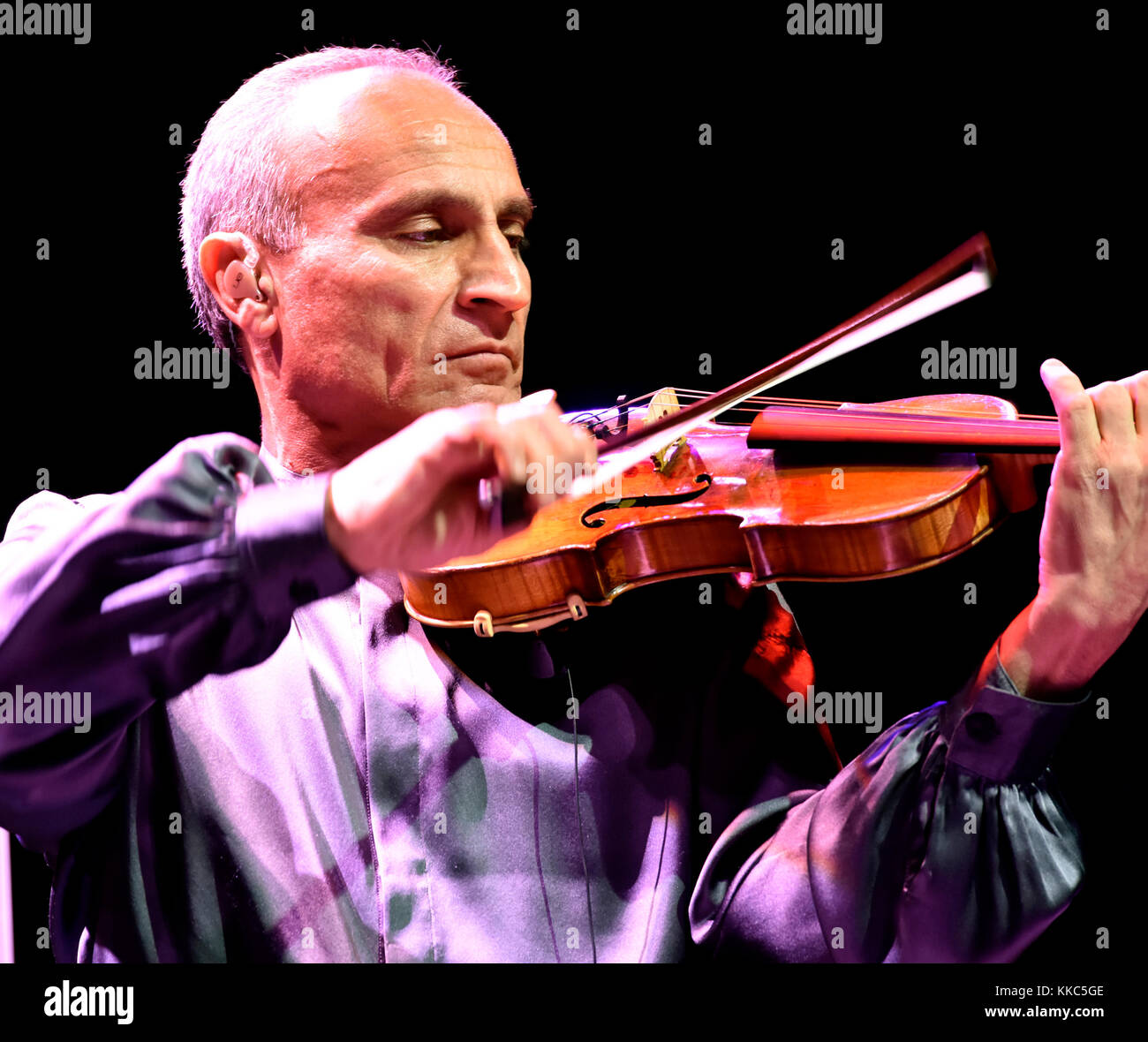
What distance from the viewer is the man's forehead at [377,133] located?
67.1 inches

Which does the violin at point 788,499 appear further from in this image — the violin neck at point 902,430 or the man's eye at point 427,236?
the man's eye at point 427,236

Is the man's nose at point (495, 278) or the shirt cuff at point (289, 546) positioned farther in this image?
the man's nose at point (495, 278)

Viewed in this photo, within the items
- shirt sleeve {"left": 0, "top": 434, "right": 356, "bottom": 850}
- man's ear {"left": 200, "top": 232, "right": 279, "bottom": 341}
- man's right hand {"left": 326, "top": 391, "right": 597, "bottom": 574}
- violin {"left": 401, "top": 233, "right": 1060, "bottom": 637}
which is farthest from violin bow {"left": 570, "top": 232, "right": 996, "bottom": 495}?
man's ear {"left": 200, "top": 232, "right": 279, "bottom": 341}

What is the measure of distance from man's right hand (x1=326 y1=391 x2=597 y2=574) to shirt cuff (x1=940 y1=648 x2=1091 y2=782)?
1.96 feet

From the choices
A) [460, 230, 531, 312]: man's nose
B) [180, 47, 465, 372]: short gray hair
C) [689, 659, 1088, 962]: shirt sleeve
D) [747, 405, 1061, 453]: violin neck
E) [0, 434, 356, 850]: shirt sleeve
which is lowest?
[689, 659, 1088, 962]: shirt sleeve

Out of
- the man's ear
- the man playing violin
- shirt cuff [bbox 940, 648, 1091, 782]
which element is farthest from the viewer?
the man's ear

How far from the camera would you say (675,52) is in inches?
87.2

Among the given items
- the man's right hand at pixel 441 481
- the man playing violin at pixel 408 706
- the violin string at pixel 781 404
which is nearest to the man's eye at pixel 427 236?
the man playing violin at pixel 408 706

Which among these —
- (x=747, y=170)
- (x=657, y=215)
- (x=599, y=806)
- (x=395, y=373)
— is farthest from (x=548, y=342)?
(x=599, y=806)

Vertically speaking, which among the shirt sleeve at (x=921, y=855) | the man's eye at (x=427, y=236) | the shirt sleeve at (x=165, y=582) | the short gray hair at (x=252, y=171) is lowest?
the shirt sleeve at (x=921, y=855)

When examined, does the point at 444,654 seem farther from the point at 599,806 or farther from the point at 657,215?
the point at 657,215

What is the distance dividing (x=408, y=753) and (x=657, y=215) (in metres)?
1.16

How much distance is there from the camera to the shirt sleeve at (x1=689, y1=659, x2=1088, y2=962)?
1.44 m

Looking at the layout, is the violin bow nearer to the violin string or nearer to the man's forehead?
the violin string
